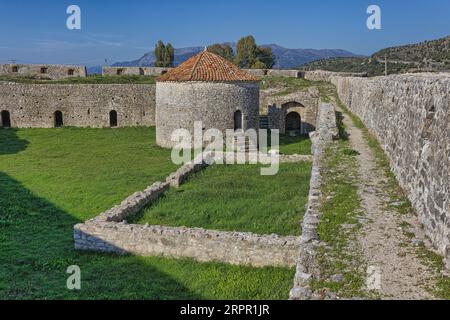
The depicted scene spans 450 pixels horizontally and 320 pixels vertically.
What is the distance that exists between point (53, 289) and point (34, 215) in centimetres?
485

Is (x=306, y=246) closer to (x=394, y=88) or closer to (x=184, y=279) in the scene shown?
(x=184, y=279)

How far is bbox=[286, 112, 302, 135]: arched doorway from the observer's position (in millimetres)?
30609

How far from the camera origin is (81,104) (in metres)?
31.1

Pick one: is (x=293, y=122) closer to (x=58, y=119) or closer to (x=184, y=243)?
(x=58, y=119)

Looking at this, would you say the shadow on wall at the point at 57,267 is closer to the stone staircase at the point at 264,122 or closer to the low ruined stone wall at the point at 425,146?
the low ruined stone wall at the point at 425,146

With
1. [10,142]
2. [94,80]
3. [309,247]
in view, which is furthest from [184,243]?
[94,80]

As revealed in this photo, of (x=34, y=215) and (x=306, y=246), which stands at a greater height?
(x=306, y=246)

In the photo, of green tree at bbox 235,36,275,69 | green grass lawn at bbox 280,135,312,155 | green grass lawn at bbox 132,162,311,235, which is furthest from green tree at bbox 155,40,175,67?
green grass lawn at bbox 132,162,311,235

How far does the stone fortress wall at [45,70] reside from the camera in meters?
42.7

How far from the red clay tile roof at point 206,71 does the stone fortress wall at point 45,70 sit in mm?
23817

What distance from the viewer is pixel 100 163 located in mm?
19938

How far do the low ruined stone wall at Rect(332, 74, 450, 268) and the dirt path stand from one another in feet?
0.89

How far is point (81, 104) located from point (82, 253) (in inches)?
889
